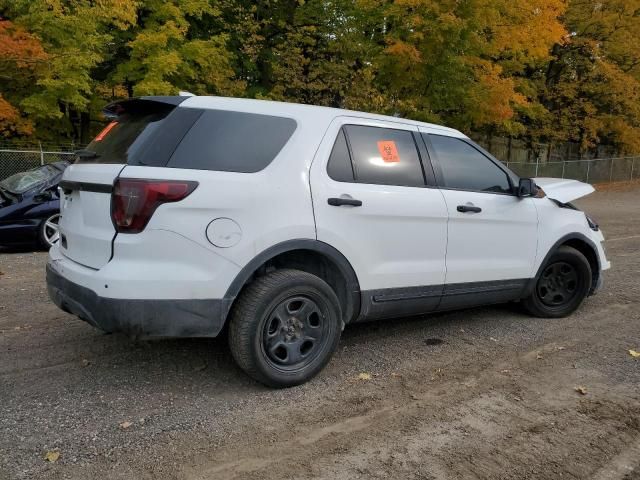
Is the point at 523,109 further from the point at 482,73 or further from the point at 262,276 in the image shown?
the point at 262,276

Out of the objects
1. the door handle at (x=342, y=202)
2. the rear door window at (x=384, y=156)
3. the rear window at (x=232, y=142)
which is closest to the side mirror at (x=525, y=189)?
the rear door window at (x=384, y=156)

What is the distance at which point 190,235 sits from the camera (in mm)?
3332

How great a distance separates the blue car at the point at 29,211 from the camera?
29.0 feet

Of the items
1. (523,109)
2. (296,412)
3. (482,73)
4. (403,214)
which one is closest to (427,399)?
(296,412)

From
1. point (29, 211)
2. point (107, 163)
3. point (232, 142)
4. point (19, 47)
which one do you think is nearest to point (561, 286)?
point (232, 142)

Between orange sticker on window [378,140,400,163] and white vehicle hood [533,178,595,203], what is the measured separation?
195 cm

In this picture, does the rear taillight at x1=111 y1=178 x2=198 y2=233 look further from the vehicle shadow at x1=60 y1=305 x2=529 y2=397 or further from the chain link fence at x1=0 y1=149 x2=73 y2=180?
the chain link fence at x1=0 y1=149 x2=73 y2=180

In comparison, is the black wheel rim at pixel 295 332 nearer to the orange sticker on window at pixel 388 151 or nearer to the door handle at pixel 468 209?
the orange sticker on window at pixel 388 151

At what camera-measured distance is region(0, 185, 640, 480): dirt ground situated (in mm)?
2916

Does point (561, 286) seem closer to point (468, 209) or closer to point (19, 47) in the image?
point (468, 209)

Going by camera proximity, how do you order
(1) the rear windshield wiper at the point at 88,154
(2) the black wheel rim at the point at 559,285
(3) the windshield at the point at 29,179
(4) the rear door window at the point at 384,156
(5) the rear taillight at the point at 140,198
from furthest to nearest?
(3) the windshield at the point at 29,179
(2) the black wheel rim at the point at 559,285
(4) the rear door window at the point at 384,156
(1) the rear windshield wiper at the point at 88,154
(5) the rear taillight at the point at 140,198

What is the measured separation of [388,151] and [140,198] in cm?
192

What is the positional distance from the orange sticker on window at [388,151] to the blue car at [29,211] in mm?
6454

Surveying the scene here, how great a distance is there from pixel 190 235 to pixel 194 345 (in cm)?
150
